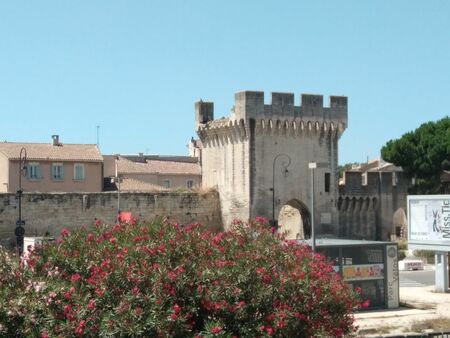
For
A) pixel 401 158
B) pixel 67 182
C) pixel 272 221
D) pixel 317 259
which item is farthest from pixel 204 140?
pixel 317 259

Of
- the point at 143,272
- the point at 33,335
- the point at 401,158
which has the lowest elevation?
the point at 33,335

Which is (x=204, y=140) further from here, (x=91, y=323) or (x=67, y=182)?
(x=91, y=323)

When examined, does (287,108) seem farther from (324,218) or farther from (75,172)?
(75,172)

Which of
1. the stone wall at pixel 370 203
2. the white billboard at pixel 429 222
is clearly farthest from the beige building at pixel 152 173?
the white billboard at pixel 429 222

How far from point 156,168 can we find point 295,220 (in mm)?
24029

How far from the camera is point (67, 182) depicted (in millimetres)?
48500

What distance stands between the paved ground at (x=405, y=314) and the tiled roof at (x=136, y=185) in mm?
27836

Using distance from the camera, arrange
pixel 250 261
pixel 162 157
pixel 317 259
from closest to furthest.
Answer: pixel 250 261, pixel 317 259, pixel 162 157

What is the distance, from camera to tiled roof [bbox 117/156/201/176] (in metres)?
57.7

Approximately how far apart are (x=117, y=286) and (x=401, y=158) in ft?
136

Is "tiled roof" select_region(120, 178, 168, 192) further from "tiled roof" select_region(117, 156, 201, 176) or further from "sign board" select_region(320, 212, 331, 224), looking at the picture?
"sign board" select_region(320, 212, 331, 224)

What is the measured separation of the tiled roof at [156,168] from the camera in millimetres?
57688

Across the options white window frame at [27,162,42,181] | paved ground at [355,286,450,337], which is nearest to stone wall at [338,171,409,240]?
paved ground at [355,286,450,337]

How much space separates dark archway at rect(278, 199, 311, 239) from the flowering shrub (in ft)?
72.1
